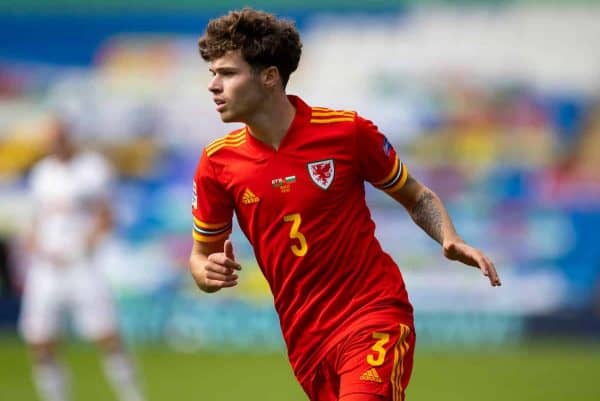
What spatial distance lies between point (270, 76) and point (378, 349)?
4.76 feet

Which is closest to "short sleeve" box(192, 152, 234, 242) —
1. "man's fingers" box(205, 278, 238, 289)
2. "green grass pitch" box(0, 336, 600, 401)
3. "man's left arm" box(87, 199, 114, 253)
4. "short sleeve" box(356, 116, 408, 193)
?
"man's fingers" box(205, 278, 238, 289)

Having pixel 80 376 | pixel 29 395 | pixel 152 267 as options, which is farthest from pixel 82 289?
pixel 152 267

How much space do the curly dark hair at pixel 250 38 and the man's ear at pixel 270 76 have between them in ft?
0.07

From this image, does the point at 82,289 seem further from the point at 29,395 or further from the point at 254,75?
the point at 254,75

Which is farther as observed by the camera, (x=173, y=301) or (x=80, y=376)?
(x=173, y=301)

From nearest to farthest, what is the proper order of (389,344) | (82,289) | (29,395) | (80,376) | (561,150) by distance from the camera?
(389,344)
(82,289)
(29,395)
(80,376)
(561,150)

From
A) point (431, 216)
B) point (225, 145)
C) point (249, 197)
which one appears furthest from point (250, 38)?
point (431, 216)

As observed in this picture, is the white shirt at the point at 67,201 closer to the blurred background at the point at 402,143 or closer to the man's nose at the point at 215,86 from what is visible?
the blurred background at the point at 402,143

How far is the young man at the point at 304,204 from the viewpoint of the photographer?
658 cm

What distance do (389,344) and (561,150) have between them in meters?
12.9

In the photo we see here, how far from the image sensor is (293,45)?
6.80 m

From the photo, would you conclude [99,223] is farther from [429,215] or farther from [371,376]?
[371,376]

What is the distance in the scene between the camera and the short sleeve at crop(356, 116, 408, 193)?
673 centimetres

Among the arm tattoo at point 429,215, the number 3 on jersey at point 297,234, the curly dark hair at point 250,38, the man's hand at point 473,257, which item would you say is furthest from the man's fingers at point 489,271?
the curly dark hair at point 250,38
